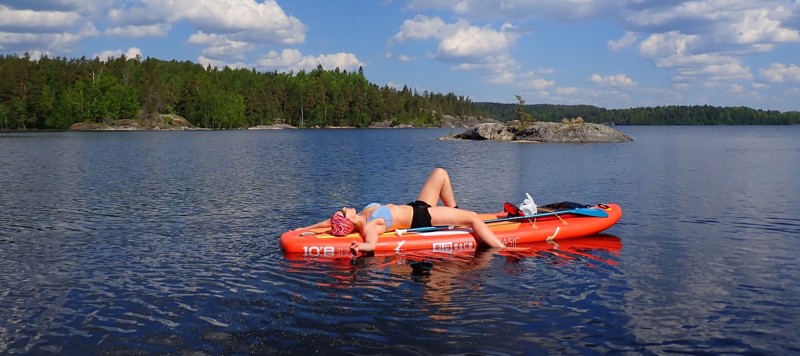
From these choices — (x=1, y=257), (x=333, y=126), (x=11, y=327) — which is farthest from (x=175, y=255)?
(x=333, y=126)

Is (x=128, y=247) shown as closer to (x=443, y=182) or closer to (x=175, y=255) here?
(x=175, y=255)

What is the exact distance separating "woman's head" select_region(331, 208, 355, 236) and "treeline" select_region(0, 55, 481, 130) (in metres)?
140

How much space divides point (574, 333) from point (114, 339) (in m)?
7.09

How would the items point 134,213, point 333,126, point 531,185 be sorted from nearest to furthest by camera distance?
point 134,213 → point 531,185 → point 333,126

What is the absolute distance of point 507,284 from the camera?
40.8 feet

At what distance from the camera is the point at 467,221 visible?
1590 cm

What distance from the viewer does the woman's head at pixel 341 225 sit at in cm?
1512

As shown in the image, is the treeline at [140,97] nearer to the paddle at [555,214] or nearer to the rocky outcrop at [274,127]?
the rocky outcrop at [274,127]

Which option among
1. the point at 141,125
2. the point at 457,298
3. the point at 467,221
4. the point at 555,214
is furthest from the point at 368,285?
the point at 141,125

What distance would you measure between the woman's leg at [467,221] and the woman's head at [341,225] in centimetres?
227

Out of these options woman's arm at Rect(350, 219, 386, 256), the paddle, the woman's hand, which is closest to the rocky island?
the paddle

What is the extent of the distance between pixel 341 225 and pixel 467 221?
10.9ft

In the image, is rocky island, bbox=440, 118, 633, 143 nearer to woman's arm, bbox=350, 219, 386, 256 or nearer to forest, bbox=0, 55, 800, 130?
forest, bbox=0, 55, 800, 130

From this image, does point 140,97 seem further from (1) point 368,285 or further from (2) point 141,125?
(1) point 368,285
